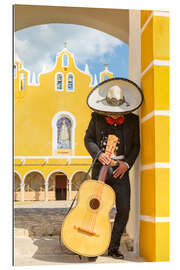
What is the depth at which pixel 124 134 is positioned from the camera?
3.31 metres

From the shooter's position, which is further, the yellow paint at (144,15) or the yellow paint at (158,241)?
the yellow paint at (144,15)

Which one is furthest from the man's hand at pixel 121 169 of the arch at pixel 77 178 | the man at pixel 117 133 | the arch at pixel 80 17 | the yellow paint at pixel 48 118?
the arch at pixel 77 178

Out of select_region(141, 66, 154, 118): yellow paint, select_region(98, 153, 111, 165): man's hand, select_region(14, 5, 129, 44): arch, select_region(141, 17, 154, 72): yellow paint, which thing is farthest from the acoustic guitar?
select_region(14, 5, 129, 44): arch

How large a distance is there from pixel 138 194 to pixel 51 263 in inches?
38.1

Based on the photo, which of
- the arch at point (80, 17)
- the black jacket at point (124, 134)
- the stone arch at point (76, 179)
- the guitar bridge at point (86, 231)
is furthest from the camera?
the stone arch at point (76, 179)

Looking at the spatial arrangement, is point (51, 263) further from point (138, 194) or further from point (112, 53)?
point (112, 53)

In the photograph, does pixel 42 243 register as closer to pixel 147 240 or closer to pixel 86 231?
pixel 86 231

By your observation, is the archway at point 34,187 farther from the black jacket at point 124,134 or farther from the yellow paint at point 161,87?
the yellow paint at point 161,87

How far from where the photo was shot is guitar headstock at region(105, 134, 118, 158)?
10.7 ft

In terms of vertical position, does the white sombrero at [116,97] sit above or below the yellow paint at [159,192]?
above

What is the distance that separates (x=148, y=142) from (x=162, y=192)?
43 cm

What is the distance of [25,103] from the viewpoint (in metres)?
6.78

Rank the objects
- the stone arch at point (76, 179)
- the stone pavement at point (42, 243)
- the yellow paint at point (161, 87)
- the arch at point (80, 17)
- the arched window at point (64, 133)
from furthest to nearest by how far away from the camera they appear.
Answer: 1. the stone arch at point (76, 179)
2. the arched window at point (64, 133)
3. the arch at point (80, 17)
4. the stone pavement at point (42, 243)
5. the yellow paint at point (161, 87)

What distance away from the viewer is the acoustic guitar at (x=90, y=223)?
9.76 ft
